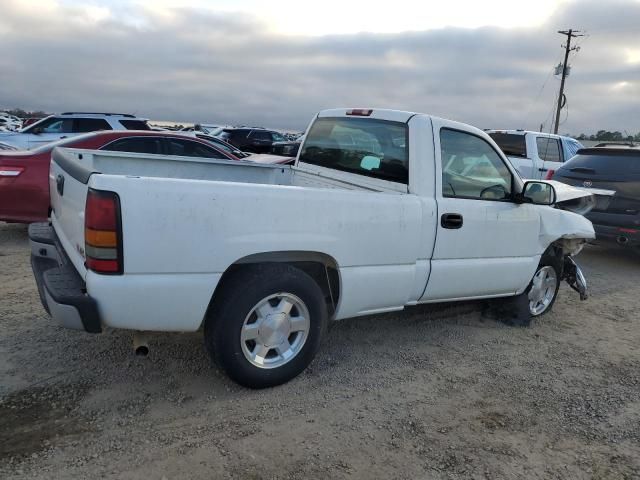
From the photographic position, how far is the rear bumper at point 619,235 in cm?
744

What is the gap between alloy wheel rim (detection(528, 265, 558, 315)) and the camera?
511 centimetres

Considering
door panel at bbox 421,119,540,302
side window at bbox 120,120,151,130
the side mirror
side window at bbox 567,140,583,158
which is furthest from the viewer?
side window at bbox 120,120,151,130

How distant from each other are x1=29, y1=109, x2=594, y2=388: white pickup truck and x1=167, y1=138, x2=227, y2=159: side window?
3.17 meters

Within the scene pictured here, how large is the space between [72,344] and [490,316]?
149 inches

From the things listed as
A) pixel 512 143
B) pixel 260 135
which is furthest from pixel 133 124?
pixel 260 135

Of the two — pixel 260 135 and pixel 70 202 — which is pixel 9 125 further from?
pixel 70 202

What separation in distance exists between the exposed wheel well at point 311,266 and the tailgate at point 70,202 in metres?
0.84

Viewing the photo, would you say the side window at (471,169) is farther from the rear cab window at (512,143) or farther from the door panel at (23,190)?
the rear cab window at (512,143)

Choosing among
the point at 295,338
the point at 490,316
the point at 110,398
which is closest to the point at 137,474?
the point at 110,398

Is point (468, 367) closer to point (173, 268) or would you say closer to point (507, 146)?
point (173, 268)

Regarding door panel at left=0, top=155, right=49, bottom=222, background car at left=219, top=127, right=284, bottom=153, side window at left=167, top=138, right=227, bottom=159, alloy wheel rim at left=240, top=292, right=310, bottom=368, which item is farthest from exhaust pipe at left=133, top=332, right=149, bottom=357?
background car at left=219, top=127, right=284, bottom=153

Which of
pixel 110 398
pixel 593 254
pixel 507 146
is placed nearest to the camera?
pixel 110 398

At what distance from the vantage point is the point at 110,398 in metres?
3.29

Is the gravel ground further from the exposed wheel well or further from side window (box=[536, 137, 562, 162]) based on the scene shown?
side window (box=[536, 137, 562, 162])
